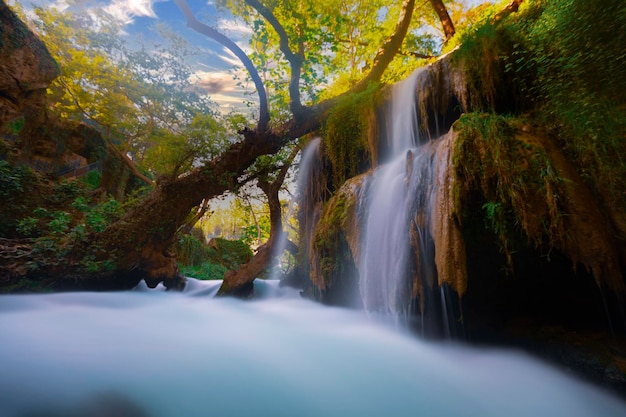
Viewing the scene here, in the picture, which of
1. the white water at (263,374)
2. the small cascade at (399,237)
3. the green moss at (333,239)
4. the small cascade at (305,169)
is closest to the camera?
the white water at (263,374)

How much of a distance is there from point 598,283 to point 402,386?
208cm

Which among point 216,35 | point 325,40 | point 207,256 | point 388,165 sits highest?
point 325,40

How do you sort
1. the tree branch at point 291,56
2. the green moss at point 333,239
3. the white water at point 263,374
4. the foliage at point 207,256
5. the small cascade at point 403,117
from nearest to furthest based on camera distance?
the white water at point 263,374
the green moss at point 333,239
the small cascade at point 403,117
the tree branch at point 291,56
the foliage at point 207,256

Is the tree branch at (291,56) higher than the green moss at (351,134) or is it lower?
higher

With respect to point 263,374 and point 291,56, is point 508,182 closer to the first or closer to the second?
point 263,374

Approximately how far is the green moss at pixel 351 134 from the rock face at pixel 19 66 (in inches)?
328

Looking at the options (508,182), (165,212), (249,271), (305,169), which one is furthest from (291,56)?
(249,271)

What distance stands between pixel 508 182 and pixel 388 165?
89.9 inches

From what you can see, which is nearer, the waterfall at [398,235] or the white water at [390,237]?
the waterfall at [398,235]

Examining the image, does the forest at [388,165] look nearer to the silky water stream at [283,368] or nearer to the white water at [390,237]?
the white water at [390,237]

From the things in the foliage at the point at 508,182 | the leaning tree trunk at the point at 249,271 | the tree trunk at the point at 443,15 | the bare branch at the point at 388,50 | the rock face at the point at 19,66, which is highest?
the tree trunk at the point at 443,15

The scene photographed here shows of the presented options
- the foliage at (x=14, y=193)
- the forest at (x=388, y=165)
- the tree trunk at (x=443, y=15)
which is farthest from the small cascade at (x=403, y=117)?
→ the foliage at (x=14, y=193)

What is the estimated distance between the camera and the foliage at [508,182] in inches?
98.8

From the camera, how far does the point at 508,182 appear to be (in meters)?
2.63
